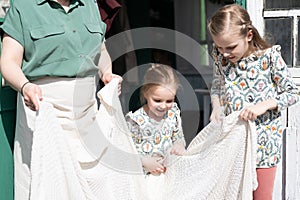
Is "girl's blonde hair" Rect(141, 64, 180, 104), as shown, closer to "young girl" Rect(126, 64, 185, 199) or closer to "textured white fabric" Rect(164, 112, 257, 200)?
"young girl" Rect(126, 64, 185, 199)

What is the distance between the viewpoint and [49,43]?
2369mm

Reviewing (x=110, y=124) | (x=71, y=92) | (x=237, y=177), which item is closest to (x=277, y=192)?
(x=237, y=177)

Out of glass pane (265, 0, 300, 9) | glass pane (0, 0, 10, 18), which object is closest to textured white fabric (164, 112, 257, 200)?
glass pane (265, 0, 300, 9)

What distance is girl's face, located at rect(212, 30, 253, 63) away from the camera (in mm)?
2480

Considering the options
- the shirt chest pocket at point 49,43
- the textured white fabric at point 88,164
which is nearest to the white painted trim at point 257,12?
the textured white fabric at point 88,164

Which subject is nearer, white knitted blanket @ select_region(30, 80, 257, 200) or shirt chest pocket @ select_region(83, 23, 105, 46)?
white knitted blanket @ select_region(30, 80, 257, 200)

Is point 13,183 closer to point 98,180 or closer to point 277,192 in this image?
point 98,180

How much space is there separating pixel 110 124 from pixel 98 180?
302mm

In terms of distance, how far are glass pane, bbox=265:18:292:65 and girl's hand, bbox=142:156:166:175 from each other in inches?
39.2

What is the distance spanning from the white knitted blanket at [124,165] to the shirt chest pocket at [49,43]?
0.76 feet

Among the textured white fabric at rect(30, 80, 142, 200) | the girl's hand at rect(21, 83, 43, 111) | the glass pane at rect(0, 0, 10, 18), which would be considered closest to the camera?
the girl's hand at rect(21, 83, 43, 111)

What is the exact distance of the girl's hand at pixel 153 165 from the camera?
299 cm

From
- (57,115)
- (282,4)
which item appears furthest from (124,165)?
(282,4)

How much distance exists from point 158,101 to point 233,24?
75 cm
